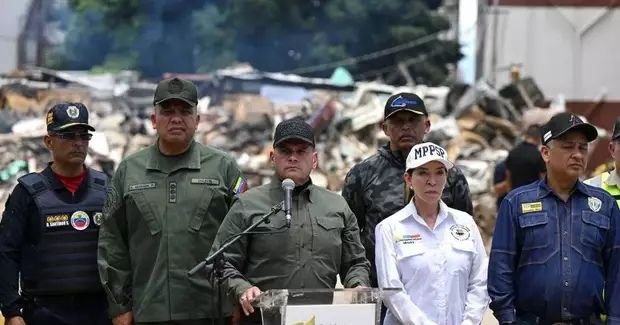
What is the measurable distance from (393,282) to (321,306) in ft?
2.10

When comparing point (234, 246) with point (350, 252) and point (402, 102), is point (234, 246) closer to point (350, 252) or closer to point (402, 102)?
point (350, 252)

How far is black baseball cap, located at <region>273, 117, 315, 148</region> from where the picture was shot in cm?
657

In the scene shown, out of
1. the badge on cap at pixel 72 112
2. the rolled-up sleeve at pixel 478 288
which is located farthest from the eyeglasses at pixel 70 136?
the rolled-up sleeve at pixel 478 288

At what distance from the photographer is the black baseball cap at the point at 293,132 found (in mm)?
6566

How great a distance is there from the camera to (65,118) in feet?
24.6

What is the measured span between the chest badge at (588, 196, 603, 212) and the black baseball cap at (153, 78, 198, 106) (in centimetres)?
215

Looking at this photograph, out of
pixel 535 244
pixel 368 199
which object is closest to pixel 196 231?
pixel 368 199

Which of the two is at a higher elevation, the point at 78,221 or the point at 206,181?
the point at 206,181

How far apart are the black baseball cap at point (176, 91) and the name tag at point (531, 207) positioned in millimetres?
1854

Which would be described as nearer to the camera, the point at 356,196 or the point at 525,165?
the point at 356,196

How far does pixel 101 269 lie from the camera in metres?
7.08

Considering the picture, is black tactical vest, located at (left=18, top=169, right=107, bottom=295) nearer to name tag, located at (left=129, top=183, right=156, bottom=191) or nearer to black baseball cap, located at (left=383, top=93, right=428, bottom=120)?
name tag, located at (left=129, top=183, right=156, bottom=191)

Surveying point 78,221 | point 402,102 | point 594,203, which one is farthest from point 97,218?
point 594,203

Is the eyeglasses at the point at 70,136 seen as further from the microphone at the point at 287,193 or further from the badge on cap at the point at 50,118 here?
the microphone at the point at 287,193
